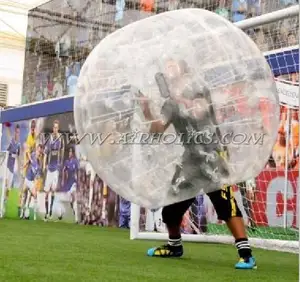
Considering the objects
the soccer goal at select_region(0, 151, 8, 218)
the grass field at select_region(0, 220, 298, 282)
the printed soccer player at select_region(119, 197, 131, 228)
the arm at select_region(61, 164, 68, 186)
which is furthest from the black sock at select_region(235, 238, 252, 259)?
the soccer goal at select_region(0, 151, 8, 218)

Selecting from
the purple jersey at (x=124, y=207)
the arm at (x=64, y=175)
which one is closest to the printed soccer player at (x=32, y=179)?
the arm at (x=64, y=175)

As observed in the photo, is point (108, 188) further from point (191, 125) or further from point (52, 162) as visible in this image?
point (191, 125)

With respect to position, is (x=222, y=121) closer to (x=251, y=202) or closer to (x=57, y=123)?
(x=251, y=202)

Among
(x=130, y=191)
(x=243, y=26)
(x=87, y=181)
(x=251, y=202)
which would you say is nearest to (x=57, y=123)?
(x=87, y=181)

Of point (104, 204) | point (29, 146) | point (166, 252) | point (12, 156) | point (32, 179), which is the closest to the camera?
point (166, 252)

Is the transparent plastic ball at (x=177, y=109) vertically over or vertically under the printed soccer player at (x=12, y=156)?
under

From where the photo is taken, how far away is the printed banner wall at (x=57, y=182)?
34.5 ft

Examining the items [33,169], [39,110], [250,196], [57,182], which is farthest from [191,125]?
[33,169]

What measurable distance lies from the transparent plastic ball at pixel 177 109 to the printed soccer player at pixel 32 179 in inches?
344

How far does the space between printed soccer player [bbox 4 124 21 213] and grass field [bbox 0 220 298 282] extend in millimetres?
7361

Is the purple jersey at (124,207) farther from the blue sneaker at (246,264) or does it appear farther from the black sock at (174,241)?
the blue sneaker at (246,264)

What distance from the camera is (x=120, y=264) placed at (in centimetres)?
414

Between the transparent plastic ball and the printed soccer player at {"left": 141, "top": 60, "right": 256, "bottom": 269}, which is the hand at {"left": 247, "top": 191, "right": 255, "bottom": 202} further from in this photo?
the printed soccer player at {"left": 141, "top": 60, "right": 256, "bottom": 269}

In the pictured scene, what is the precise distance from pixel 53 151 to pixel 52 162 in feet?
0.61
